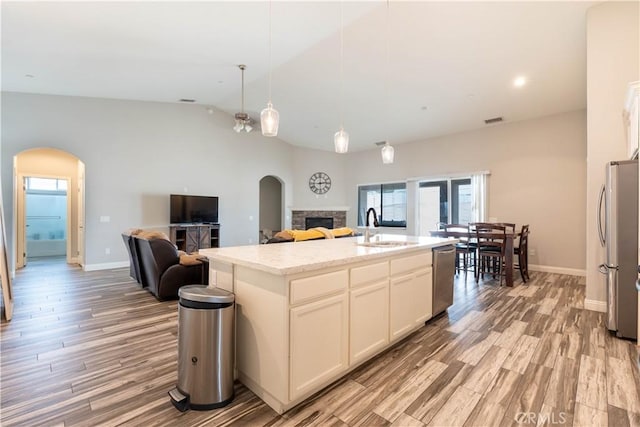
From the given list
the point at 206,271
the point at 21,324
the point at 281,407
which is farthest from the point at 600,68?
the point at 21,324

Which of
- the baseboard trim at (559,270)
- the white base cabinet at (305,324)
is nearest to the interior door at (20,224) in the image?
the white base cabinet at (305,324)

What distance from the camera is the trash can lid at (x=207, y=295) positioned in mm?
1795

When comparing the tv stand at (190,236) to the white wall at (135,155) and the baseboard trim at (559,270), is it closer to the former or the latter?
the white wall at (135,155)

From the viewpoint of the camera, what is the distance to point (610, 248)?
286 cm

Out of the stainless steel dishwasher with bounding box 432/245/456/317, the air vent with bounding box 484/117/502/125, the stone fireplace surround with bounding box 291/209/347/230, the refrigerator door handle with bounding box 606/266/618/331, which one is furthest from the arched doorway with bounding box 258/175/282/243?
the refrigerator door handle with bounding box 606/266/618/331

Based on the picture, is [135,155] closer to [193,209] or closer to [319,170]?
[193,209]

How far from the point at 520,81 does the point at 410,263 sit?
3.94 metres

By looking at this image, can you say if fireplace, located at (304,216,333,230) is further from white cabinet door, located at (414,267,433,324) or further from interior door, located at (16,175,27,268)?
interior door, located at (16,175,27,268)

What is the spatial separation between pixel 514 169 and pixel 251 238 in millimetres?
6627

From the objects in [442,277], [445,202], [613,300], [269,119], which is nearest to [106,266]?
[269,119]

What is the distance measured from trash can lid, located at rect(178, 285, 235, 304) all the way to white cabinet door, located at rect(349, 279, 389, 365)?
0.83 metres

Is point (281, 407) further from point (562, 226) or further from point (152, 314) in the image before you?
point (562, 226)

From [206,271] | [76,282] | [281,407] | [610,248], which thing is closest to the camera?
[281,407]
